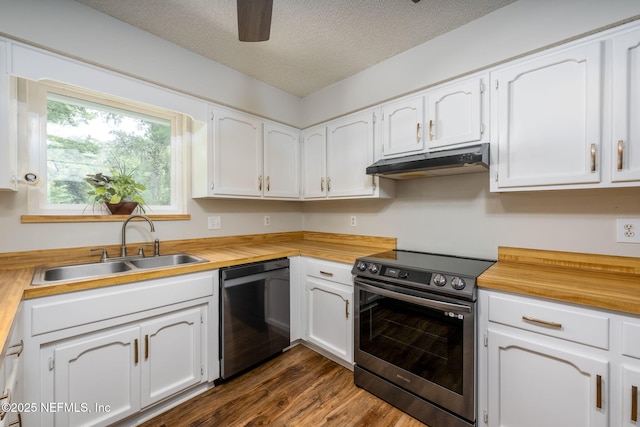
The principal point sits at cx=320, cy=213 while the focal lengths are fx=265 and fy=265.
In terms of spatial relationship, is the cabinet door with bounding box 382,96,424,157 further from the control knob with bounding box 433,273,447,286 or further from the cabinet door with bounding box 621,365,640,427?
the cabinet door with bounding box 621,365,640,427

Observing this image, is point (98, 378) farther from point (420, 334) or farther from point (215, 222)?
point (420, 334)

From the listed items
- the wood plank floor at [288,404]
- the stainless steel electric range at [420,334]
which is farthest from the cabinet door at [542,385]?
the wood plank floor at [288,404]

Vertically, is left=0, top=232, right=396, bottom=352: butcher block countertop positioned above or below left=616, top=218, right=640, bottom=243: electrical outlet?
below

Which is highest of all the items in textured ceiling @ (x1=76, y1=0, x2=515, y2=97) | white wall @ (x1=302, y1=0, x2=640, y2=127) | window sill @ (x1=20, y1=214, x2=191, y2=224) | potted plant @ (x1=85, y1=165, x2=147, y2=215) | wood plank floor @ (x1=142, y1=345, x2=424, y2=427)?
textured ceiling @ (x1=76, y1=0, x2=515, y2=97)

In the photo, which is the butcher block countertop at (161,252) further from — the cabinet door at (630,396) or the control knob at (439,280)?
the cabinet door at (630,396)

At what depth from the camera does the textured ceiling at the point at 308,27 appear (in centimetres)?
159

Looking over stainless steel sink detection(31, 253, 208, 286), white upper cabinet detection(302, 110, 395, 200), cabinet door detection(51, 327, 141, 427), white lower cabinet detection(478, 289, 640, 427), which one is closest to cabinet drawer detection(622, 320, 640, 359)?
white lower cabinet detection(478, 289, 640, 427)

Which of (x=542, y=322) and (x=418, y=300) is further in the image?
(x=418, y=300)

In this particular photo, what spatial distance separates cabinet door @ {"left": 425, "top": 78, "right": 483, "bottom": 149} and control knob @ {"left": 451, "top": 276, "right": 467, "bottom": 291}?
2.97 ft

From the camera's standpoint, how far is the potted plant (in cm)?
185

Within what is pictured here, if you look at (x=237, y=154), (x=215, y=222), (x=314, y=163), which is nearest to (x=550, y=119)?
(x=314, y=163)

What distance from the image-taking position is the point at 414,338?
5.15 ft

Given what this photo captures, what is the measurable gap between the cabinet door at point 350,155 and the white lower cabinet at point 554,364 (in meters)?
1.27

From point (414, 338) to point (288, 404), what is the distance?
90 centimetres
